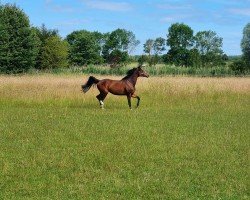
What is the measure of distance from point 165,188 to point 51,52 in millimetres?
51139

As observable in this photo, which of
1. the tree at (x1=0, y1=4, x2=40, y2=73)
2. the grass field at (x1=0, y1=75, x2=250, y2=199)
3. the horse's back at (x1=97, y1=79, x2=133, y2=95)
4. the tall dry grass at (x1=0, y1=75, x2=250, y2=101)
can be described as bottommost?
the grass field at (x1=0, y1=75, x2=250, y2=199)

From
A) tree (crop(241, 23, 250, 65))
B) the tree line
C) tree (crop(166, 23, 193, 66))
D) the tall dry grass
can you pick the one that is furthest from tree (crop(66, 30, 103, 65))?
the tall dry grass

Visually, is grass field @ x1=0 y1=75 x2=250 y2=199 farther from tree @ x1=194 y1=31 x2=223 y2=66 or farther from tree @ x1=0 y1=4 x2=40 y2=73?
tree @ x1=194 y1=31 x2=223 y2=66

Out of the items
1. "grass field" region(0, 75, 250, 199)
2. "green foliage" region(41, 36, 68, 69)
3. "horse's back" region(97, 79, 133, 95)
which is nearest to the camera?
"grass field" region(0, 75, 250, 199)

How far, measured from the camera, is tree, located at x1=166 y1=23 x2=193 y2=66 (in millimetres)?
80938

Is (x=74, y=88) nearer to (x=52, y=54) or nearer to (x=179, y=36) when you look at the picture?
(x=52, y=54)

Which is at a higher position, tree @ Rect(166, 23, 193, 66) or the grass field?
tree @ Rect(166, 23, 193, 66)

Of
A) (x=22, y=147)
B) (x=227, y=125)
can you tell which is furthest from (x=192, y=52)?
(x=22, y=147)

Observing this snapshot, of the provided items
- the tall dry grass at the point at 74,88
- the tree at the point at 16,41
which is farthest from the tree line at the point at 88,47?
the tall dry grass at the point at 74,88

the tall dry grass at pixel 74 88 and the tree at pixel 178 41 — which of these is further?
the tree at pixel 178 41

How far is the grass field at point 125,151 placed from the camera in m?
7.16

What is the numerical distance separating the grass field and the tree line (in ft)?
70.8

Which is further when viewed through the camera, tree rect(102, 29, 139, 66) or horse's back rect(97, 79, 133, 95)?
tree rect(102, 29, 139, 66)

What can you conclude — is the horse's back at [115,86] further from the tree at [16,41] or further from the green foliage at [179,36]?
the green foliage at [179,36]
